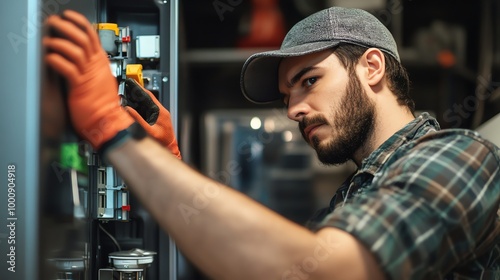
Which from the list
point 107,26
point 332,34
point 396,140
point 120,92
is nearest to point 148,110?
point 120,92

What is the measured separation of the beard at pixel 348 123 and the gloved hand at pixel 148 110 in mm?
321

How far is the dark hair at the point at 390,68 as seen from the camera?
1.30 metres

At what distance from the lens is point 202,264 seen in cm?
84

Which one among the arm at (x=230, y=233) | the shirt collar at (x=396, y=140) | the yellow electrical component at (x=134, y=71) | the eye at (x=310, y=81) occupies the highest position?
the yellow electrical component at (x=134, y=71)

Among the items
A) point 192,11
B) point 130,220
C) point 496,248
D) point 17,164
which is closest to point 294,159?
point 192,11

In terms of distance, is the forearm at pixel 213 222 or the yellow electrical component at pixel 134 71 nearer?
the forearm at pixel 213 222

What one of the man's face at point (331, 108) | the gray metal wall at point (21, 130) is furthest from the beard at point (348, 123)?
the gray metal wall at point (21, 130)

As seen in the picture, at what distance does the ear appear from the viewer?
4.31 ft

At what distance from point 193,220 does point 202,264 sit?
6cm

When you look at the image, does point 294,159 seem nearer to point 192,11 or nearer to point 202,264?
point 192,11

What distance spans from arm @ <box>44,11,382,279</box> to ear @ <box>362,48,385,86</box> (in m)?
0.55

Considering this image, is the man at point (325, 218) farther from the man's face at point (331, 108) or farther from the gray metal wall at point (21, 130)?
the man's face at point (331, 108)

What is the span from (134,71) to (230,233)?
62 centimetres

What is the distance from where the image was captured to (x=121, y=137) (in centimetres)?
87
